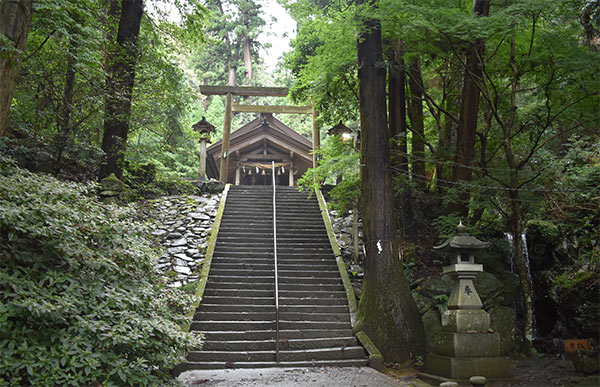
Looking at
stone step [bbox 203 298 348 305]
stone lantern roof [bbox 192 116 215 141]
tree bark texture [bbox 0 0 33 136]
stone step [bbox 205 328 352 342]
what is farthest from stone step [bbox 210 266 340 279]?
stone lantern roof [bbox 192 116 215 141]

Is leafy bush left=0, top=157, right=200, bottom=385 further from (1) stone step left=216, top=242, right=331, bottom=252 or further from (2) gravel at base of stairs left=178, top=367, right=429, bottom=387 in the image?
(1) stone step left=216, top=242, right=331, bottom=252

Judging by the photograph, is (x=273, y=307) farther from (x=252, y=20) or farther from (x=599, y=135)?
(x=252, y=20)

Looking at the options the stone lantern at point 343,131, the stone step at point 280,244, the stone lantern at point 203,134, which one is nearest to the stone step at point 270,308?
the stone step at point 280,244

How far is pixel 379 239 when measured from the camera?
304 inches

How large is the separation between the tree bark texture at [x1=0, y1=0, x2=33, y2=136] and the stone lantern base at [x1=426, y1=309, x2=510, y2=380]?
650 centimetres

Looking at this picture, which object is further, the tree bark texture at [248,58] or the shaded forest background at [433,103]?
the tree bark texture at [248,58]

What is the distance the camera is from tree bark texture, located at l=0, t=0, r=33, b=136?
4.55m

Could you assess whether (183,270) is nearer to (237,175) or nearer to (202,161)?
(202,161)

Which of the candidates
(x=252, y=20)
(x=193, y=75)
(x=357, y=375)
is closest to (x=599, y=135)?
(x=357, y=375)

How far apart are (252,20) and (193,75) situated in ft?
20.6

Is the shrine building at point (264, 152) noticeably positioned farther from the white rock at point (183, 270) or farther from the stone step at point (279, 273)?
the stone step at point (279, 273)

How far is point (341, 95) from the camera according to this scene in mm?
10773

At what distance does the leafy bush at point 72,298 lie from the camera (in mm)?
3238

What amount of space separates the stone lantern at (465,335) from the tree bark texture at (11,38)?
624 centimetres
